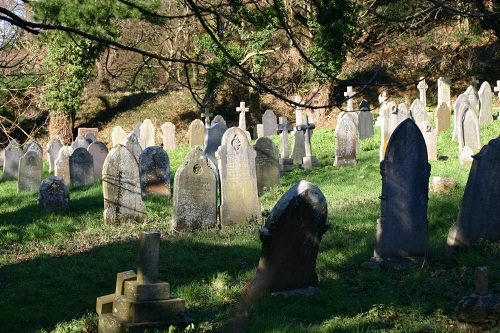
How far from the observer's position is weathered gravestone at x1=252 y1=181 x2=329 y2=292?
7.32 meters

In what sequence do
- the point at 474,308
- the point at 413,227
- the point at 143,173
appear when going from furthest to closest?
the point at 143,173, the point at 413,227, the point at 474,308

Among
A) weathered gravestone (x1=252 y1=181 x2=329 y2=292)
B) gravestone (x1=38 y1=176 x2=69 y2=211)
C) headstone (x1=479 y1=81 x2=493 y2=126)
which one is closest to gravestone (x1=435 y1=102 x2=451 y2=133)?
headstone (x1=479 y1=81 x2=493 y2=126)

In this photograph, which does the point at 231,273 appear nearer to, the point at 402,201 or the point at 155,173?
the point at 402,201

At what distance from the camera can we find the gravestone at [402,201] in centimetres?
837

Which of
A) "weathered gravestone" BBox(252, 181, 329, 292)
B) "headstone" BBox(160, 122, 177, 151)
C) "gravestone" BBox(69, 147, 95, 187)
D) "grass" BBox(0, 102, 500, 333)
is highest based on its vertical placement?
"headstone" BBox(160, 122, 177, 151)

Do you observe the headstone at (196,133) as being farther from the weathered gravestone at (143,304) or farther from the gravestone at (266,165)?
the weathered gravestone at (143,304)

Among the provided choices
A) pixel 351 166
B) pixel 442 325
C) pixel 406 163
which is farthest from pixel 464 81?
pixel 442 325

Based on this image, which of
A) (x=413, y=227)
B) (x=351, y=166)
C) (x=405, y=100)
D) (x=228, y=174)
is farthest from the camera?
(x=405, y=100)

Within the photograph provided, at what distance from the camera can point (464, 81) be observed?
3253cm

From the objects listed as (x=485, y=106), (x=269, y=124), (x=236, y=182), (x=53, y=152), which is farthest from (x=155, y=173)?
(x=269, y=124)

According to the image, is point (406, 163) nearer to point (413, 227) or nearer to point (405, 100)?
point (413, 227)

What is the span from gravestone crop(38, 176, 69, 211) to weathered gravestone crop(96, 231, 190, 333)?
279 inches

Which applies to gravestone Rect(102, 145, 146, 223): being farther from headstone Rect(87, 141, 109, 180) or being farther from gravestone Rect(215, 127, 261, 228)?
headstone Rect(87, 141, 109, 180)

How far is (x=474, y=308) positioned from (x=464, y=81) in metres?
28.1
